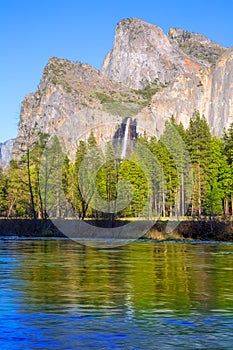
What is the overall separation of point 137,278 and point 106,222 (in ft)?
97.2

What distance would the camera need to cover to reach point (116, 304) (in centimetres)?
1460

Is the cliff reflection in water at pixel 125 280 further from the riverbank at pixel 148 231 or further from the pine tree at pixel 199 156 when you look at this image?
the pine tree at pixel 199 156

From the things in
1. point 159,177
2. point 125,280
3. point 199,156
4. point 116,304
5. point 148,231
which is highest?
point 199,156

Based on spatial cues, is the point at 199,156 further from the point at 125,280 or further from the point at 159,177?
the point at 125,280

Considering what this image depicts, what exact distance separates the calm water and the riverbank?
1661 centimetres

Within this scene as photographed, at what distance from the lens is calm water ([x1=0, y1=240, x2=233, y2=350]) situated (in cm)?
1093

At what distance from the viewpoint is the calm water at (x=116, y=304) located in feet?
35.9

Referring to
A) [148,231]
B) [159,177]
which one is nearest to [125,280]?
[148,231]

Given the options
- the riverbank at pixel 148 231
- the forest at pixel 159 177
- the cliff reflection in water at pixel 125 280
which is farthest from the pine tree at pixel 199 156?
the cliff reflection in water at pixel 125 280

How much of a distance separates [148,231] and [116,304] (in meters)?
30.3

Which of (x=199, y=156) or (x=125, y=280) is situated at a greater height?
(x=199, y=156)

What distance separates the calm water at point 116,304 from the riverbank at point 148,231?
16613mm

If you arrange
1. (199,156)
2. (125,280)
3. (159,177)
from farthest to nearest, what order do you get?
(159,177)
(199,156)
(125,280)

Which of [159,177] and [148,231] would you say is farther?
[159,177]
